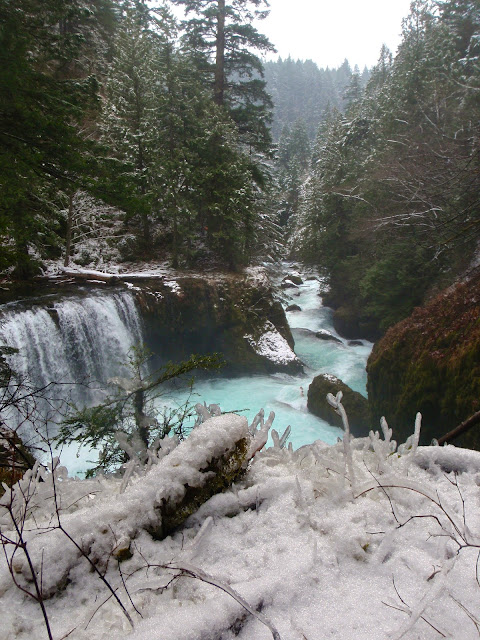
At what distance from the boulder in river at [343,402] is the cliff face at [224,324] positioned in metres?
3.39

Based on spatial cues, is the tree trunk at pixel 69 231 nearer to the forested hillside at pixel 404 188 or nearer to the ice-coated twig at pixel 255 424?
the forested hillside at pixel 404 188

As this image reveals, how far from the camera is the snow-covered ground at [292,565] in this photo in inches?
40.8

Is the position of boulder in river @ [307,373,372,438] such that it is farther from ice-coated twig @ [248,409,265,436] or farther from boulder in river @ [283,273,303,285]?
boulder in river @ [283,273,303,285]

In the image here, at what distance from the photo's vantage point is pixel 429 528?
4.57ft

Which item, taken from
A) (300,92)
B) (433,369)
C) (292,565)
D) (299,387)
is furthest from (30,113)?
(300,92)

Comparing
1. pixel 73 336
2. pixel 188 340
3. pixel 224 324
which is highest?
pixel 73 336

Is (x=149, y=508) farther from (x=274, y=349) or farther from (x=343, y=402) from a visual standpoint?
(x=274, y=349)

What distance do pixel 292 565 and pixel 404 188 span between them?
1507cm

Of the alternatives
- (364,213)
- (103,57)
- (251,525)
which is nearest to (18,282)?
(251,525)

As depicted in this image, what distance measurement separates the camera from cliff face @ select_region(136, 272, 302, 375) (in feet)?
51.8

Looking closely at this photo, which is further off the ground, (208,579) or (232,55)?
(232,55)

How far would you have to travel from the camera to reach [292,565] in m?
1.28

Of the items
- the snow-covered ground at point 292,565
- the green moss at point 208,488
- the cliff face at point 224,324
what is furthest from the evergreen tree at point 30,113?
the cliff face at point 224,324

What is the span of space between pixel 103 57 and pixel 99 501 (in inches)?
1307
